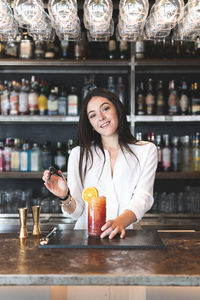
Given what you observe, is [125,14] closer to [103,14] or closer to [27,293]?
[103,14]

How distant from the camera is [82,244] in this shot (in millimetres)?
1344

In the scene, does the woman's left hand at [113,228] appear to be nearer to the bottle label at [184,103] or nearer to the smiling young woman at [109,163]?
the smiling young woman at [109,163]

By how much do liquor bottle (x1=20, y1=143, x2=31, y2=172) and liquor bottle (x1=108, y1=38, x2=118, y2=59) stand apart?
100cm

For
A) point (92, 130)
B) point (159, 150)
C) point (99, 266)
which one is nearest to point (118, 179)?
point (92, 130)

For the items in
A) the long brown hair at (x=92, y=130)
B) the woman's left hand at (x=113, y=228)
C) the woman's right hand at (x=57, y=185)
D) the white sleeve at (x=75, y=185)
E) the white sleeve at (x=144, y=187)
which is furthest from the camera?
the long brown hair at (x=92, y=130)

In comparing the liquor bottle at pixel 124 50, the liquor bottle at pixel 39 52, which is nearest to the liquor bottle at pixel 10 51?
the liquor bottle at pixel 39 52

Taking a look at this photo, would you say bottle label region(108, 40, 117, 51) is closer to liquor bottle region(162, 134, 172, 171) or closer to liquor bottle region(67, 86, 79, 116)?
liquor bottle region(67, 86, 79, 116)

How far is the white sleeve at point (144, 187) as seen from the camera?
1.72 meters

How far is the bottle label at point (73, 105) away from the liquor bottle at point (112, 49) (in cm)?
44

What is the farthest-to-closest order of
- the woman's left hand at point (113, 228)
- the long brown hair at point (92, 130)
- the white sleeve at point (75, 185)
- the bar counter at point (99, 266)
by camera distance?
the long brown hair at point (92, 130) < the white sleeve at point (75, 185) < the woman's left hand at point (113, 228) < the bar counter at point (99, 266)

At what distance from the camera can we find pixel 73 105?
9.49 ft

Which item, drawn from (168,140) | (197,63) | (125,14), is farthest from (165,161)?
(125,14)

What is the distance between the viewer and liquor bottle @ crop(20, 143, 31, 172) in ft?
9.43

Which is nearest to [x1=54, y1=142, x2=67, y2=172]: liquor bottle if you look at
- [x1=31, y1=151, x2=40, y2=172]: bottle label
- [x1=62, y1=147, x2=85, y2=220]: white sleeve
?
[x1=31, y1=151, x2=40, y2=172]: bottle label
